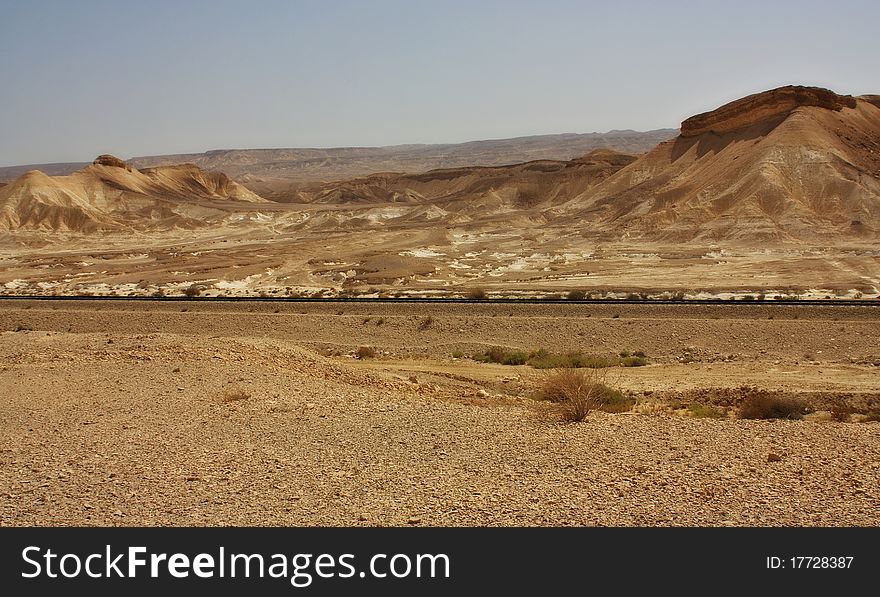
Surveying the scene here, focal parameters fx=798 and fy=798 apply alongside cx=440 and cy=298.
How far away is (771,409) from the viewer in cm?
1514

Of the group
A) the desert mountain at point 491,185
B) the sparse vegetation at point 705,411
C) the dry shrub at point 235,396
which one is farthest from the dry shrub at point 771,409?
the desert mountain at point 491,185

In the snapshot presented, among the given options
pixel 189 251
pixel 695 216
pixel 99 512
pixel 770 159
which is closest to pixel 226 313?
pixel 99 512

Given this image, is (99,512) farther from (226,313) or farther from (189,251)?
(189,251)

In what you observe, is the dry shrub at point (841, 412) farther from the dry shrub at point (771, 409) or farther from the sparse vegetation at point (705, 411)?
the sparse vegetation at point (705, 411)

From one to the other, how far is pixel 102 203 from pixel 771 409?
9357 centimetres

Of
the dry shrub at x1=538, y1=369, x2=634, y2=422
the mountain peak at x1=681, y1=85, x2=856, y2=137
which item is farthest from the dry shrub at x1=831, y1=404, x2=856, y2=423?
the mountain peak at x1=681, y1=85, x2=856, y2=137

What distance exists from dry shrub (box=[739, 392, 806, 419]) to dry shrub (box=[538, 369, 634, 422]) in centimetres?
221

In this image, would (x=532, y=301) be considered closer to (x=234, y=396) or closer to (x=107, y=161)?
(x=234, y=396)

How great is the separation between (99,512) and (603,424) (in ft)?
22.9

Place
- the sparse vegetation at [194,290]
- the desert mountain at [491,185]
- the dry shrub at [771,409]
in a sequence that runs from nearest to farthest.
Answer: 1. the dry shrub at [771,409]
2. the sparse vegetation at [194,290]
3. the desert mountain at [491,185]

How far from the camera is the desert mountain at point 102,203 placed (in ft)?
279

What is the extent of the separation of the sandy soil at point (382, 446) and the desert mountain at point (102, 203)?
70.0 meters
